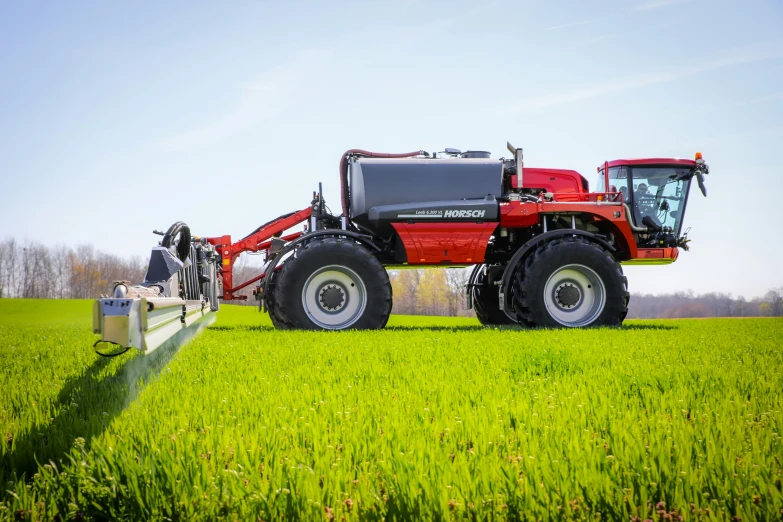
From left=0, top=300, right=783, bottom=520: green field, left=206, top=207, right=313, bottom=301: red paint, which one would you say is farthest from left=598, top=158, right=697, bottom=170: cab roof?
left=0, top=300, right=783, bottom=520: green field

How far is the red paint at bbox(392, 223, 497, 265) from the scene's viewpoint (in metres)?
9.98

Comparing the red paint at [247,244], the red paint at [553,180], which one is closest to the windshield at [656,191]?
the red paint at [553,180]

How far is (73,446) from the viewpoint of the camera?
8.29 ft

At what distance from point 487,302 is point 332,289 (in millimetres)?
4138

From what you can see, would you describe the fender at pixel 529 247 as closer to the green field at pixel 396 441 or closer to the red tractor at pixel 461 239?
the red tractor at pixel 461 239

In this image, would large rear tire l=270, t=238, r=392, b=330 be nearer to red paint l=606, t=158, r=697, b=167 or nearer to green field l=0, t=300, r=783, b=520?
green field l=0, t=300, r=783, b=520

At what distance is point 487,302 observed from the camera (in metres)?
12.3

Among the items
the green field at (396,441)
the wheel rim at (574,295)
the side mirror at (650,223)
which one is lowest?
the green field at (396,441)

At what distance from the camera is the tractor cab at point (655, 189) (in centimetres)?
1118

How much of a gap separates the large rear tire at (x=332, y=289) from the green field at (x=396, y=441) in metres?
4.37

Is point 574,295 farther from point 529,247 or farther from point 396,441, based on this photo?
point 396,441

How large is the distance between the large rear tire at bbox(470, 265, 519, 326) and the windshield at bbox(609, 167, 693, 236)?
3.05 metres

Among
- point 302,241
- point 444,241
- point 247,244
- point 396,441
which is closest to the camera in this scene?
point 396,441

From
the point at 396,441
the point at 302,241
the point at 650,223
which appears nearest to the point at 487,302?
the point at 650,223
